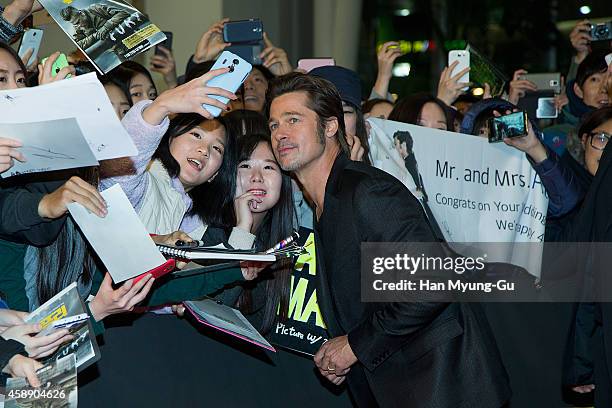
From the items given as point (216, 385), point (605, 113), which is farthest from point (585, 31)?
point (216, 385)

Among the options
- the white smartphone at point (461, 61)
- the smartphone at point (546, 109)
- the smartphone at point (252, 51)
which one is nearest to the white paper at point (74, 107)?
the smartphone at point (252, 51)

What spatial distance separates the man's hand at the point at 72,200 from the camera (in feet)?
8.25

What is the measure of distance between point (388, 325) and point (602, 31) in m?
3.82

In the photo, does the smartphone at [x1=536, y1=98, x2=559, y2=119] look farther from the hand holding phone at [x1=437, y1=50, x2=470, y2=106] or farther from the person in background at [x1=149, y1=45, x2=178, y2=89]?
the person in background at [x1=149, y1=45, x2=178, y2=89]

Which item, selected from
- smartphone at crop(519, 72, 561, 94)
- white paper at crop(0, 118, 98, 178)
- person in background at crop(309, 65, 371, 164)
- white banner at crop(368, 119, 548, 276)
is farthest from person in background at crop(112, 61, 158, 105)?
smartphone at crop(519, 72, 561, 94)

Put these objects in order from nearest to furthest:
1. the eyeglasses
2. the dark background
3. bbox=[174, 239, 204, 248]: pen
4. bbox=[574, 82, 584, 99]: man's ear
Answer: bbox=[174, 239, 204, 248]: pen → the eyeglasses → bbox=[574, 82, 584, 99]: man's ear → the dark background

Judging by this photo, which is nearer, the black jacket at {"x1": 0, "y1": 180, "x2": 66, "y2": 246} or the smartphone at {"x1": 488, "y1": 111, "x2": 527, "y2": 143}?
the black jacket at {"x1": 0, "y1": 180, "x2": 66, "y2": 246}

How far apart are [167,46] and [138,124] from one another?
239cm

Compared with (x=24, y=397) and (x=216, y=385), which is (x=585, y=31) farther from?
→ (x=24, y=397)

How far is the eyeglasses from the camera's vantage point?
4.44m

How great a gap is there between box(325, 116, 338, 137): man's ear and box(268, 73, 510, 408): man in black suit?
144 mm

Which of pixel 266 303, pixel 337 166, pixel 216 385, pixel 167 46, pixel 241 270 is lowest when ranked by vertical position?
pixel 216 385

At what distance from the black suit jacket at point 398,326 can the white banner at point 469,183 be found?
1113 millimetres

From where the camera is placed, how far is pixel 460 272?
3.88 meters
